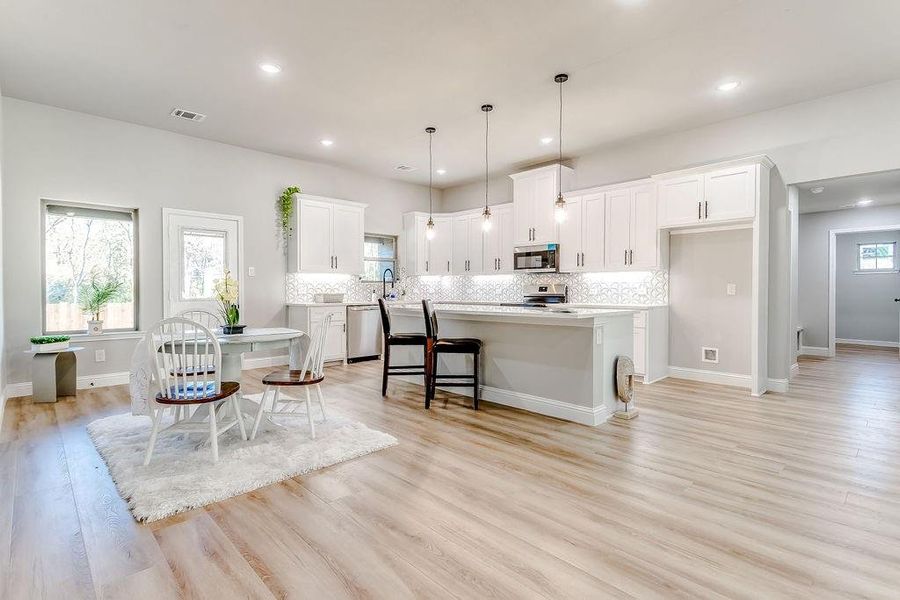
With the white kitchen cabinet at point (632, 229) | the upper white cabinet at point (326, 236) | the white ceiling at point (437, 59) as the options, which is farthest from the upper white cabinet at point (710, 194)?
the upper white cabinet at point (326, 236)

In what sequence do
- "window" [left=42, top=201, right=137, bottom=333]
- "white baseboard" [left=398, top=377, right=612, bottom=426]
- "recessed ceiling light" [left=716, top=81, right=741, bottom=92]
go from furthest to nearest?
"window" [left=42, top=201, right=137, bottom=333] → "recessed ceiling light" [left=716, top=81, right=741, bottom=92] → "white baseboard" [left=398, top=377, right=612, bottom=426]

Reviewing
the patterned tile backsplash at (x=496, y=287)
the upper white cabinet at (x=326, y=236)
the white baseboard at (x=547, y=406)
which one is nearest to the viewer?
the white baseboard at (x=547, y=406)

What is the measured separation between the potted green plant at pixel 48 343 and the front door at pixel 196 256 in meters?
1.13

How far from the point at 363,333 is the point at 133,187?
344 centimetres

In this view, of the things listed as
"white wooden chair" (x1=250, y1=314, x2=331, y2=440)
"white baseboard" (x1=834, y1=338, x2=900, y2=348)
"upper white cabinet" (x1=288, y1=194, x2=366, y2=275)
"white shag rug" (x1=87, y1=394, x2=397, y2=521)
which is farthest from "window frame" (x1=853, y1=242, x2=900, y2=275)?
"white wooden chair" (x1=250, y1=314, x2=331, y2=440)

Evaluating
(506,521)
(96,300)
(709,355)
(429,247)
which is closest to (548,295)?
(709,355)

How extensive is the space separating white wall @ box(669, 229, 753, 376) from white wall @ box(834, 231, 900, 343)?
524cm

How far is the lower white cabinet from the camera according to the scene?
6295 mm

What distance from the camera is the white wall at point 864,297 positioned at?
865 centimetres

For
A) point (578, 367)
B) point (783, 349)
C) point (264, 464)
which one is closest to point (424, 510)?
point (264, 464)

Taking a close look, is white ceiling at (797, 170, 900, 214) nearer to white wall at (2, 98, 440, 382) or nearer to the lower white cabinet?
the lower white cabinet

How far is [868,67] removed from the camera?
3977mm

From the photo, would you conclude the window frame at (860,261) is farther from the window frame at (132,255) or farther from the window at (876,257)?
the window frame at (132,255)

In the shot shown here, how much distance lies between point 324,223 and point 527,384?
426 cm
